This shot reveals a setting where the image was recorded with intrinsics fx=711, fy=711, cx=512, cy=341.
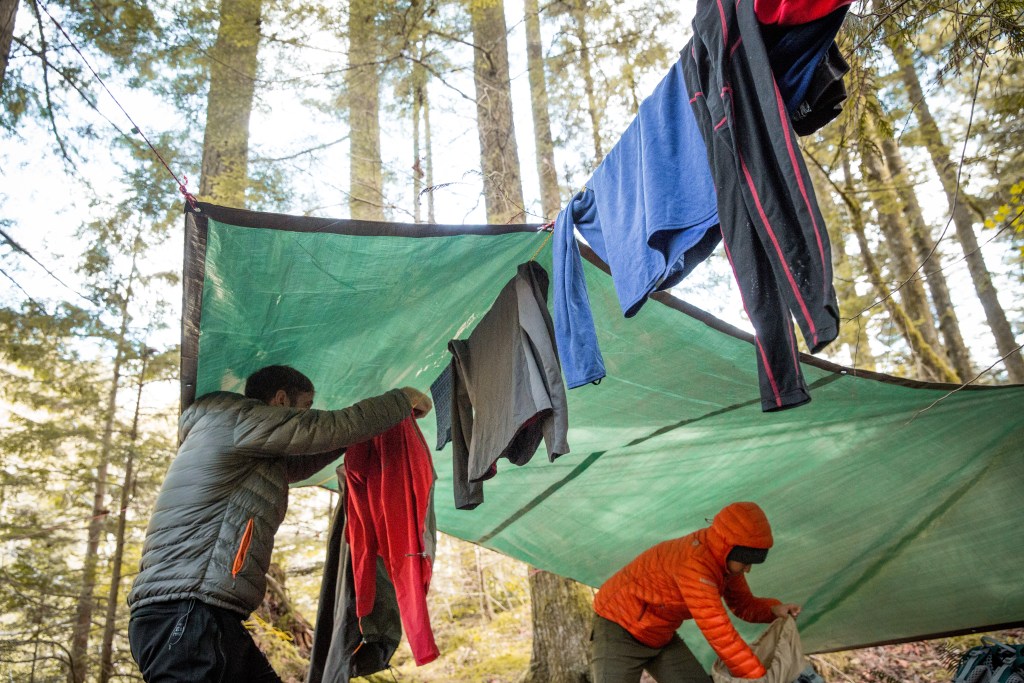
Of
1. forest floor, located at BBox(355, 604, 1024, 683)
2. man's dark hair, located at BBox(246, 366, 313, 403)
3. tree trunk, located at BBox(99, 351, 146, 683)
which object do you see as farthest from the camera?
forest floor, located at BBox(355, 604, 1024, 683)

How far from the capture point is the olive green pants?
296 centimetres

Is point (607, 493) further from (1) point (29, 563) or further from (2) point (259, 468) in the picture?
(1) point (29, 563)

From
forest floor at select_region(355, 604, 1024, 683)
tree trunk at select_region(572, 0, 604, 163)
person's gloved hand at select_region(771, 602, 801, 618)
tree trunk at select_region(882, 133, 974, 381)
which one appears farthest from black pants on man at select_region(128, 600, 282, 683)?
tree trunk at select_region(882, 133, 974, 381)

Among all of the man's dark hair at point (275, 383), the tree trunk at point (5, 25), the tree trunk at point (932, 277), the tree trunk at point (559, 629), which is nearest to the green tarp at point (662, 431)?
the man's dark hair at point (275, 383)

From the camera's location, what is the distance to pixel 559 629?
14.1 ft

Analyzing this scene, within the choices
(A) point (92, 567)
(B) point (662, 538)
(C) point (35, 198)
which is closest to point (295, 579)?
(A) point (92, 567)

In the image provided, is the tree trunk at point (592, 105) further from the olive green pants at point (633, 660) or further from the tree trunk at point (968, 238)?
the olive green pants at point (633, 660)

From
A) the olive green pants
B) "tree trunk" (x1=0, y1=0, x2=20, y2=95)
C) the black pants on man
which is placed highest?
"tree trunk" (x1=0, y1=0, x2=20, y2=95)

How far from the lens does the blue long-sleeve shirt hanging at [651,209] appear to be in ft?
5.27

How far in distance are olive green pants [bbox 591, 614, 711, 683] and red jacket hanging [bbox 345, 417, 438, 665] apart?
86 centimetres

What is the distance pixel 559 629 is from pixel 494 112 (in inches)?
133

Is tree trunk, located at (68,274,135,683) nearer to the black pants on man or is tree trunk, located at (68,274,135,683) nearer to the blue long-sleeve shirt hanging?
the black pants on man

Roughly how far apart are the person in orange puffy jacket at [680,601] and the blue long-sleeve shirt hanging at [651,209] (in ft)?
3.98

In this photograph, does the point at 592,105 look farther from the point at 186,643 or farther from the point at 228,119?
the point at 186,643
